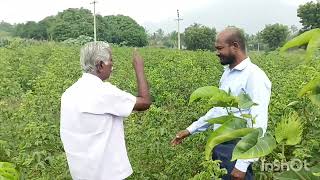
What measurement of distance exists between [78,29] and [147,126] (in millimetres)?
46323

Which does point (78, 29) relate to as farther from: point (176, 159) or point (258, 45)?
point (176, 159)

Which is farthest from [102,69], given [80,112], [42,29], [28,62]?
[42,29]

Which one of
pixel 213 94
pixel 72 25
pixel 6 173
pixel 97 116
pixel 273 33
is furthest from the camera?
pixel 72 25

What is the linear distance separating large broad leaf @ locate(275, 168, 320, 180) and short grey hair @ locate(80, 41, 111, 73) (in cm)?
139

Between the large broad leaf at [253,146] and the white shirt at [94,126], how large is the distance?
1.28 metres

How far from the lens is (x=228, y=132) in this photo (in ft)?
2.86

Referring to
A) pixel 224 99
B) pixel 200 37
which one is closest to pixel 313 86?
pixel 224 99

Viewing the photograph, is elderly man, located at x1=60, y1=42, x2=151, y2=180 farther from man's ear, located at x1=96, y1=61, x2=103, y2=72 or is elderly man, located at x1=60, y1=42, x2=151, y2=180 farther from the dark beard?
the dark beard

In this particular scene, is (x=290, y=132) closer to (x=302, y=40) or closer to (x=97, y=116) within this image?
(x=302, y=40)

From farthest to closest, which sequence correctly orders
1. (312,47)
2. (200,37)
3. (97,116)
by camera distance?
(200,37) < (97,116) < (312,47)

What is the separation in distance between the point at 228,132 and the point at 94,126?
128cm

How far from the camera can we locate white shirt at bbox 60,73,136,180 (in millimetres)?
2064

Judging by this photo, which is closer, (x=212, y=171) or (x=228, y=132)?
(x=228, y=132)

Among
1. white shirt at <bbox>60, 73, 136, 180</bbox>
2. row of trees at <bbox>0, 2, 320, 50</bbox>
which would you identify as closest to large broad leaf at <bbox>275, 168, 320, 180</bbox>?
white shirt at <bbox>60, 73, 136, 180</bbox>
